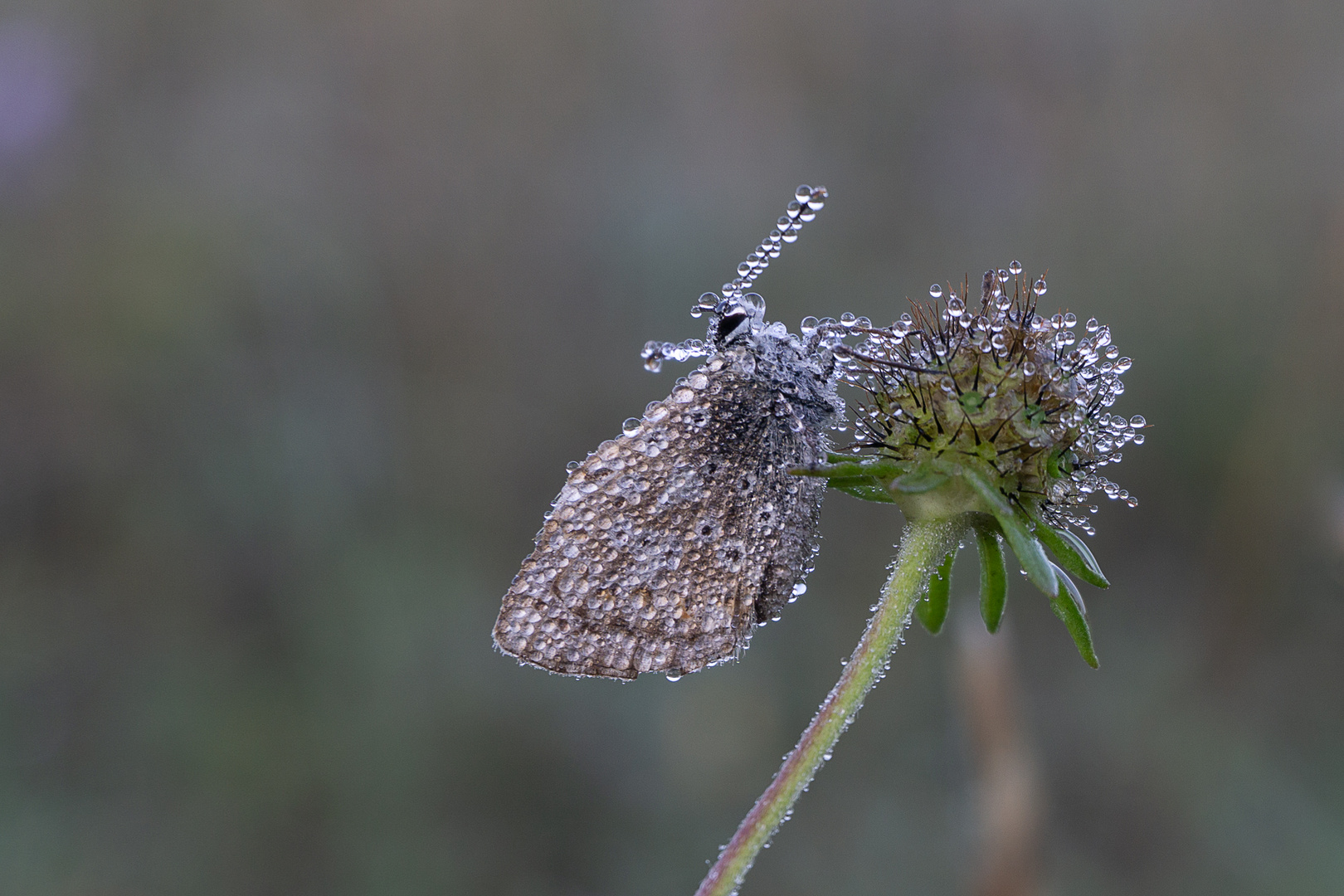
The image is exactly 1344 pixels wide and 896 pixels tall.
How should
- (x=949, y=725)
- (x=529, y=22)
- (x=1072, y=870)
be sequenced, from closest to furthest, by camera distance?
(x=1072, y=870) → (x=949, y=725) → (x=529, y=22)

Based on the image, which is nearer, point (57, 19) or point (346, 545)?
point (346, 545)

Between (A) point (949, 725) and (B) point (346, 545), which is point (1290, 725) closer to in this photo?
(A) point (949, 725)

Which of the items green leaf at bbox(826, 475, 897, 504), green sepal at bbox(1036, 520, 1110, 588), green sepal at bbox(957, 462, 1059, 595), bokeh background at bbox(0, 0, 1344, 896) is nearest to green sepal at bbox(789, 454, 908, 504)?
green leaf at bbox(826, 475, 897, 504)

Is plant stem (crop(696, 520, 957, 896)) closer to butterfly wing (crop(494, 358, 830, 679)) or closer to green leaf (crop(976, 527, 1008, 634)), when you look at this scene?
green leaf (crop(976, 527, 1008, 634))

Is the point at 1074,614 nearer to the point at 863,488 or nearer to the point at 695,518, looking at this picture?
the point at 863,488

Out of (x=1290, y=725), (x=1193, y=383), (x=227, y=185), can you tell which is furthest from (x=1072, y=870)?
(x=227, y=185)

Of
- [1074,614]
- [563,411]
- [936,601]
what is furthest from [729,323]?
[563,411]

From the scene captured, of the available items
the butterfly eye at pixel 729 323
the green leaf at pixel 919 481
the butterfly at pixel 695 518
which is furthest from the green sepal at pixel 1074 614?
the butterfly eye at pixel 729 323
